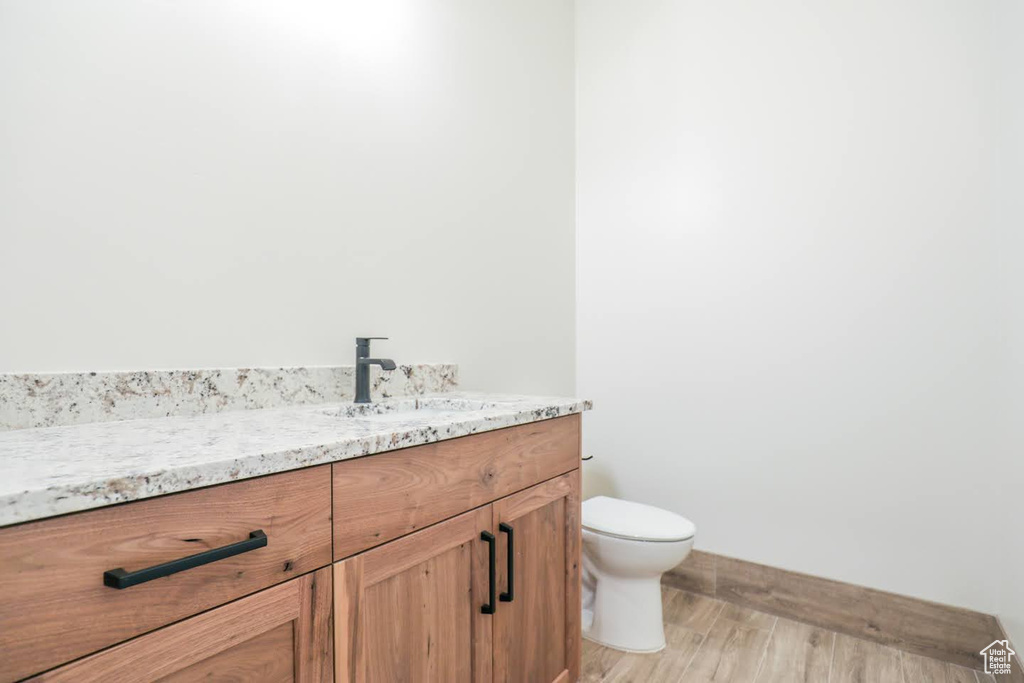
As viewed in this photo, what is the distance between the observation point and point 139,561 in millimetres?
643

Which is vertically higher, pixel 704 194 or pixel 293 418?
pixel 704 194

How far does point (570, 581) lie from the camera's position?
1.52 meters

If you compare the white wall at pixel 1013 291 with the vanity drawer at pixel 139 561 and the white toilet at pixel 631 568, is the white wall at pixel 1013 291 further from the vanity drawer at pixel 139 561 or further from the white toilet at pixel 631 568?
the vanity drawer at pixel 139 561

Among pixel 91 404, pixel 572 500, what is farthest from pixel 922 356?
pixel 91 404

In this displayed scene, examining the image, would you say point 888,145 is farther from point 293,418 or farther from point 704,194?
point 293,418

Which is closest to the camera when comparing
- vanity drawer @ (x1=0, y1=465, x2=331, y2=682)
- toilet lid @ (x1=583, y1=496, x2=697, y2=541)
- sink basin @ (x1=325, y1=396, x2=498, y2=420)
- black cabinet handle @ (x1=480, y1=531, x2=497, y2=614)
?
vanity drawer @ (x1=0, y1=465, x2=331, y2=682)

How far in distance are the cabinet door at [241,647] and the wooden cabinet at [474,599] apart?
0.04m

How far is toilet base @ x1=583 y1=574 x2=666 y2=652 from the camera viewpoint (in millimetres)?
1879

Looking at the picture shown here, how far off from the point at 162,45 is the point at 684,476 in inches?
90.8

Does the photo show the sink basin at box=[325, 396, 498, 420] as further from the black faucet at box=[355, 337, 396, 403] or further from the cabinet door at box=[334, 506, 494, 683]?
the cabinet door at box=[334, 506, 494, 683]

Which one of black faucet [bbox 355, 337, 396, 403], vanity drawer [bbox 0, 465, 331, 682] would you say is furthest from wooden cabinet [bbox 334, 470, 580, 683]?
black faucet [bbox 355, 337, 396, 403]

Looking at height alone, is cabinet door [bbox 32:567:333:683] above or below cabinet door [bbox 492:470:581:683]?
above

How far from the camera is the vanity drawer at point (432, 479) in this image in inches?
35.5

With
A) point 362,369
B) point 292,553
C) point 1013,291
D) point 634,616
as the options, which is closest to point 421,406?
point 362,369
